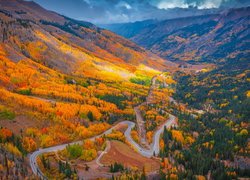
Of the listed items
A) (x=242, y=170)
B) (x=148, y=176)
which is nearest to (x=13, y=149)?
(x=148, y=176)

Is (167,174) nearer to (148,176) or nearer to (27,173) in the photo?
(148,176)

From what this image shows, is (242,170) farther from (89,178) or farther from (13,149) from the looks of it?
(13,149)

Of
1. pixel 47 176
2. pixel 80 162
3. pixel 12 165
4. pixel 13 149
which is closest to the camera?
pixel 12 165

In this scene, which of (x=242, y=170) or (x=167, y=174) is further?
(x=242, y=170)

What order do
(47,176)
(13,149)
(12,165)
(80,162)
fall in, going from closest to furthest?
1. (12,165)
2. (47,176)
3. (13,149)
4. (80,162)

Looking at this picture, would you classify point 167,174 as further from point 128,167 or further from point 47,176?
point 47,176

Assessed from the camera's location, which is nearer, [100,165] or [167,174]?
[167,174]

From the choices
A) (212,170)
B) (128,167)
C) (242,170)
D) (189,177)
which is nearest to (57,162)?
(128,167)
